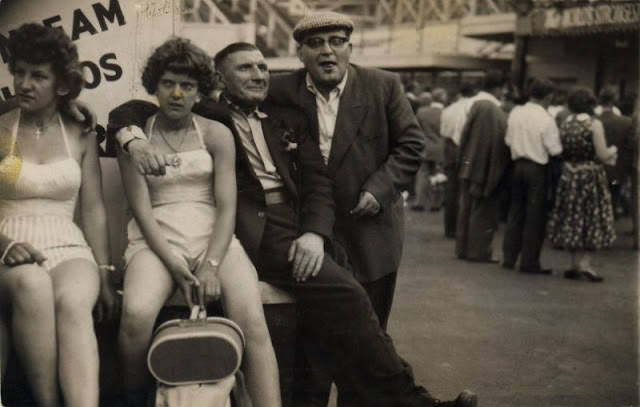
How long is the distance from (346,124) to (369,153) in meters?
0.20

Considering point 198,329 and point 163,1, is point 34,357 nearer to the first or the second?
point 198,329

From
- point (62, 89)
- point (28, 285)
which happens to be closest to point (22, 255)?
point (28, 285)

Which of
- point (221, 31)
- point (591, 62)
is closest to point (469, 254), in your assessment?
point (221, 31)

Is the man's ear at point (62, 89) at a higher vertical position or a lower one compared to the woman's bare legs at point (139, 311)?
higher

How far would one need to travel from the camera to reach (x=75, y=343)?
151 inches

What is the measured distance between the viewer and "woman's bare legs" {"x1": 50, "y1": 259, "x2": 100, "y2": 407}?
381 centimetres

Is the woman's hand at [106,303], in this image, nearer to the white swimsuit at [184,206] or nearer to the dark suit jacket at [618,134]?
the white swimsuit at [184,206]

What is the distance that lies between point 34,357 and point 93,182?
85cm

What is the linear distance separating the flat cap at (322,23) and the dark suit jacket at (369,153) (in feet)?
0.89

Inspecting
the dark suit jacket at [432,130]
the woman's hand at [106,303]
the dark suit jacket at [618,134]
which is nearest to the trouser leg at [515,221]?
the dark suit jacket at [618,134]

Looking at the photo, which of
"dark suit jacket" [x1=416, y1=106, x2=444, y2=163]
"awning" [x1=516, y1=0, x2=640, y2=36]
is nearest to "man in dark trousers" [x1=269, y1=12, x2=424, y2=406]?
"dark suit jacket" [x1=416, y1=106, x2=444, y2=163]

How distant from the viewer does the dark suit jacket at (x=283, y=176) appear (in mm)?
4465

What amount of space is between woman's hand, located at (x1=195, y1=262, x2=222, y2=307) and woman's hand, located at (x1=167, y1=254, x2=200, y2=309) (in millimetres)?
28

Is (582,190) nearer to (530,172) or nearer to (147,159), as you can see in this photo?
(530,172)
